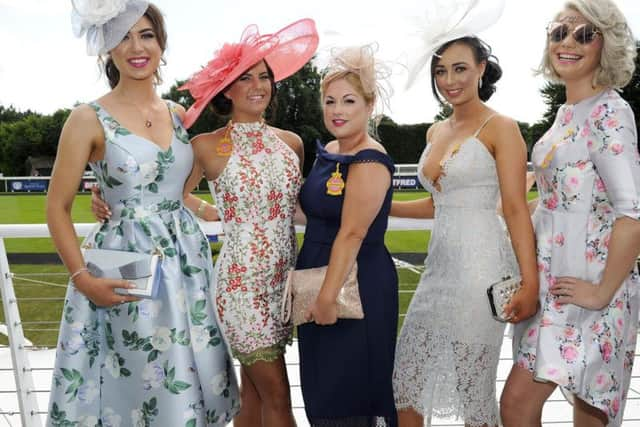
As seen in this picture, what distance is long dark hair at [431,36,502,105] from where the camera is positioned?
203cm

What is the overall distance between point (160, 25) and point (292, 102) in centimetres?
2435

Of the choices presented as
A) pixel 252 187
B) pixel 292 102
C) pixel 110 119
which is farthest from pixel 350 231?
pixel 292 102

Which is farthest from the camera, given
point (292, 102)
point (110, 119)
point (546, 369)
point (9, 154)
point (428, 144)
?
point (9, 154)

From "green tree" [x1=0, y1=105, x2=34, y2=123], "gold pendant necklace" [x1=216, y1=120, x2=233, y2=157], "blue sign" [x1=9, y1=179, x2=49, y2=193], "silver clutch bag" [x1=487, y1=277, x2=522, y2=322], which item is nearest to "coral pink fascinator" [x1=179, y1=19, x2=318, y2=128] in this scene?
"gold pendant necklace" [x1=216, y1=120, x2=233, y2=157]

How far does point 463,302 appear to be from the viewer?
203cm

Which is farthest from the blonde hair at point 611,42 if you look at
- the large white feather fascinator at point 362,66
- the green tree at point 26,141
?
the green tree at point 26,141

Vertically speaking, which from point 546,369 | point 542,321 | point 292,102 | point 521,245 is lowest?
point 546,369

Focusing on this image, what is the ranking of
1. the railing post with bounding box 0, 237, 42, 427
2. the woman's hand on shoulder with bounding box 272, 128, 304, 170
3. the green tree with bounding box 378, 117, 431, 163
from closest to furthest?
the woman's hand on shoulder with bounding box 272, 128, 304, 170 < the railing post with bounding box 0, 237, 42, 427 < the green tree with bounding box 378, 117, 431, 163

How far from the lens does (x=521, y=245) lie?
192 centimetres

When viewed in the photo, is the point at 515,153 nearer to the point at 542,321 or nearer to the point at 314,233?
the point at 542,321

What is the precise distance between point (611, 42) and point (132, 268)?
1.58 m

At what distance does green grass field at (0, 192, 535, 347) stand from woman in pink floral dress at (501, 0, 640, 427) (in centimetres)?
187

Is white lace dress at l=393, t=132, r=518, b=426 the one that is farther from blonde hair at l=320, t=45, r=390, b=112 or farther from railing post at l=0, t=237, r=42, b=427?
railing post at l=0, t=237, r=42, b=427

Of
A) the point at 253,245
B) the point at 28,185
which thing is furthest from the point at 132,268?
the point at 28,185
